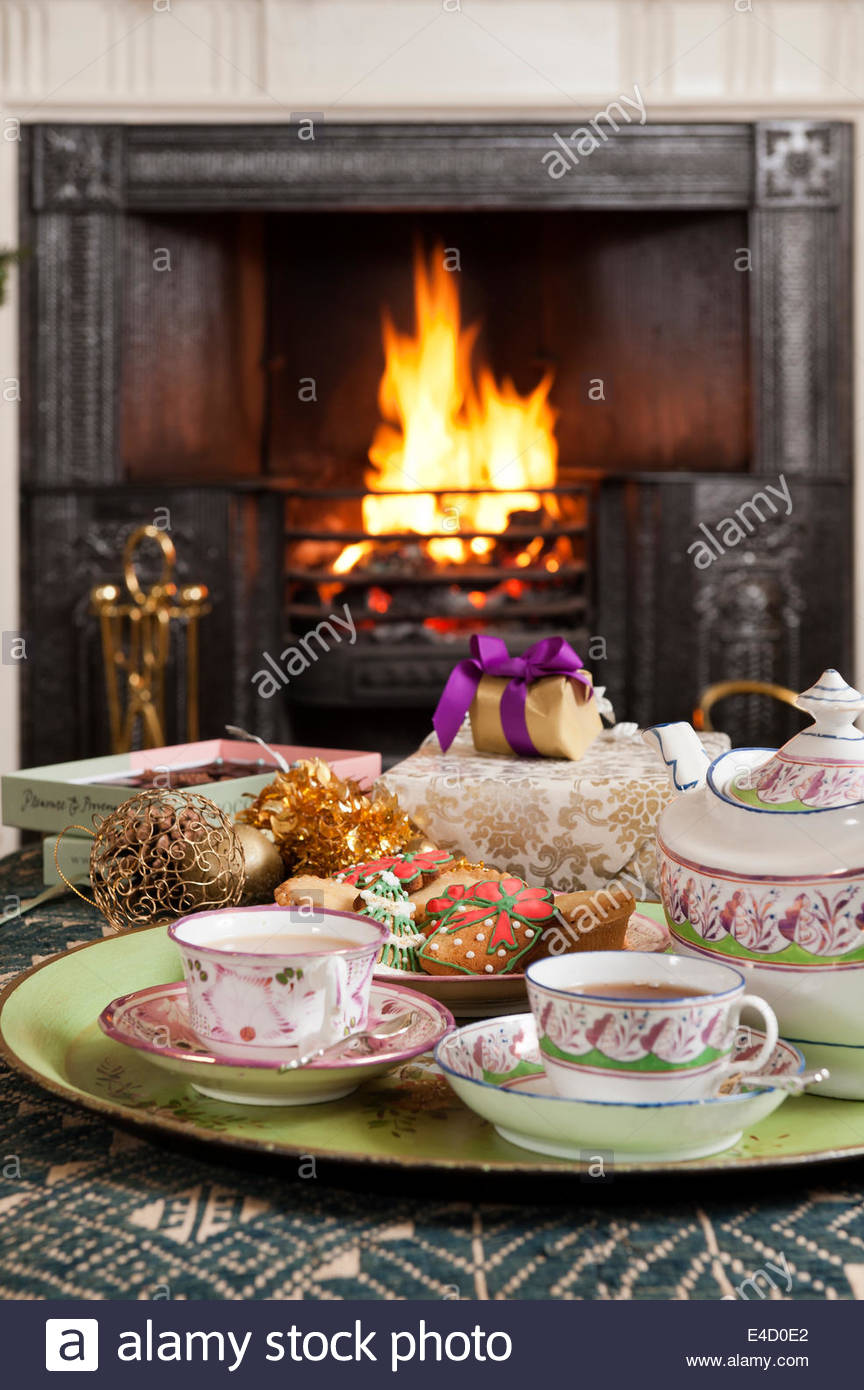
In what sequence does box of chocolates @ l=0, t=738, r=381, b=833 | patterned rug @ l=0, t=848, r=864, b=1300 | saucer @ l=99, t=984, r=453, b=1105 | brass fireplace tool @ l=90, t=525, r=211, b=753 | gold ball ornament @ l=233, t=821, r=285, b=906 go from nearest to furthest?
patterned rug @ l=0, t=848, r=864, b=1300, saucer @ l=99, t=984, r=453, b=1105, gold ball ornament @ l=233, t=821, r=285, b=906, box of chocolates @ l=0, t=738, r=381, b=833, brass fireplace tool @ l=90, t=525, r=211, b=753

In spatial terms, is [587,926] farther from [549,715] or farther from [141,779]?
[141,779]

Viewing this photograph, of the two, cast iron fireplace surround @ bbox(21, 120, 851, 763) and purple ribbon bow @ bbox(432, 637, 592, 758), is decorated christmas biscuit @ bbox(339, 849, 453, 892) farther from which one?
cast iron fireplace surround @ bbox(21, 120, 851, 763)

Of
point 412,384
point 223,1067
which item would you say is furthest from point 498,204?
point 223,1067

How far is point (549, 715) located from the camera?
1226mm

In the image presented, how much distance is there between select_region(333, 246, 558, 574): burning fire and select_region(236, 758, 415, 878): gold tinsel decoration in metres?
2.35

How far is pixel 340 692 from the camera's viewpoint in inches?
132

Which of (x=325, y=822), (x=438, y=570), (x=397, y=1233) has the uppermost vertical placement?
(x=438, y=570)

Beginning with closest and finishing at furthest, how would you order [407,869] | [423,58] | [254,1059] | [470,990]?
[254,1059] → [470,990] → [407,869] → [423,58]

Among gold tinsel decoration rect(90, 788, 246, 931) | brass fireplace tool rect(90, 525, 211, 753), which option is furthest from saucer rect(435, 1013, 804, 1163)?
brass fireplace tool rect(90, 525, 211, 753)

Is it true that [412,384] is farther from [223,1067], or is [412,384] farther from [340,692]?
[223,1067]

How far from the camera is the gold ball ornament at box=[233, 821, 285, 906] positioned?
1.05 meters

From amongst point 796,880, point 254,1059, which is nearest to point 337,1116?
point 254,1059

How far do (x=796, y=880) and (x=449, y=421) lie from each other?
122 inches

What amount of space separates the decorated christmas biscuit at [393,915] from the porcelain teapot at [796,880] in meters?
0.18
